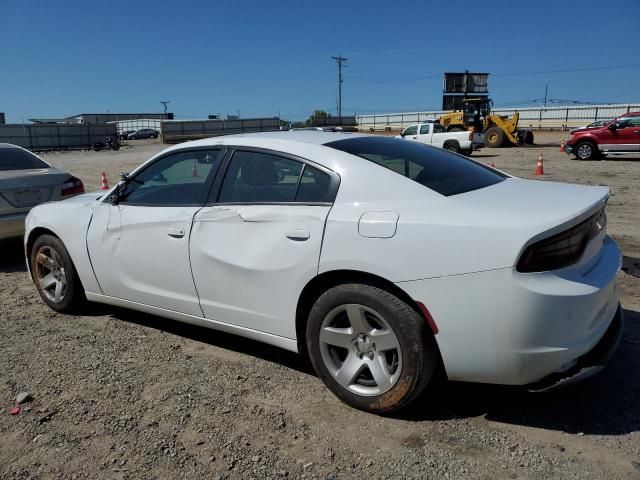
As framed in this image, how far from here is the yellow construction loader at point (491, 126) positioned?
29.2 metres

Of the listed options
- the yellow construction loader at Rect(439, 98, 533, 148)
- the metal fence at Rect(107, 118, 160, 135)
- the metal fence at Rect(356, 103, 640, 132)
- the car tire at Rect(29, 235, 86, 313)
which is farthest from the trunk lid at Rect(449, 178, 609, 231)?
the metal fence at Rect(107, 118, 160, 135)

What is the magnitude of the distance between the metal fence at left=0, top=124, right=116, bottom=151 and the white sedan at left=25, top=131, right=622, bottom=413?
150ft

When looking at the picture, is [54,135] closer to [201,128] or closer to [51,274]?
[201,128]

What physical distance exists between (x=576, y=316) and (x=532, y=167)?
58.1 ft

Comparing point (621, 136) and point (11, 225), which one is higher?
point (621, 136)

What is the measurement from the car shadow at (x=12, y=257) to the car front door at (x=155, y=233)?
114 inches

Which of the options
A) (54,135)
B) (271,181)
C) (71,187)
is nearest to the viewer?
(271,181)

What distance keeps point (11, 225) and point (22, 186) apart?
19.1 inches

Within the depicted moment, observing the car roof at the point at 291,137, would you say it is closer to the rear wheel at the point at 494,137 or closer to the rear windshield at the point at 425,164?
the rear windshield at the point at 425,164

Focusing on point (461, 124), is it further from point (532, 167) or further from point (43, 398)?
point (43, 398)

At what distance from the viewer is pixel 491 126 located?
29.8m

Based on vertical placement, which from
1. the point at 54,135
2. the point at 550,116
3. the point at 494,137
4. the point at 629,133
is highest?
the point at 550,116

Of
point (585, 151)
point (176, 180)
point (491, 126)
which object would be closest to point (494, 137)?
point (491, 126)

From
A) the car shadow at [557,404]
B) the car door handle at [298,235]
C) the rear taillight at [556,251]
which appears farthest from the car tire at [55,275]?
the rear taillight at [556,251]
